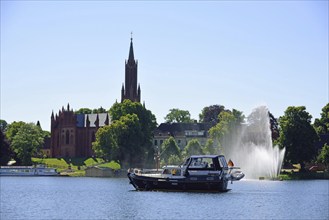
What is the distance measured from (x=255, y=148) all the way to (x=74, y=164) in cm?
6061

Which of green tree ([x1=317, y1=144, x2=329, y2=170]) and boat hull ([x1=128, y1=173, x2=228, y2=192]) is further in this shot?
green tree ([x1=317, y1=144, x2=329, y2=170])

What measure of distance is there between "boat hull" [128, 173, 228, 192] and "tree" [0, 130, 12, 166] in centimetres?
8213

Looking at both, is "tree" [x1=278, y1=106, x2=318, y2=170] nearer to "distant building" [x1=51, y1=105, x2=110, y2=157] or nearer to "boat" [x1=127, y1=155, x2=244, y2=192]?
"boat" [x1=127, y1=155, x2=244, y2=192]

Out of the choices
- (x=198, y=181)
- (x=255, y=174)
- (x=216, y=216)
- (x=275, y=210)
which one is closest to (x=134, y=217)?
(x=216, y=216)

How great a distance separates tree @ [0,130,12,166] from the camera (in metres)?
168

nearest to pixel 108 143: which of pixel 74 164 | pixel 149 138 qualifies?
pixel 149 138

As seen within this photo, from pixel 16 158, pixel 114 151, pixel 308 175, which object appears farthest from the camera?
pixel 16 158

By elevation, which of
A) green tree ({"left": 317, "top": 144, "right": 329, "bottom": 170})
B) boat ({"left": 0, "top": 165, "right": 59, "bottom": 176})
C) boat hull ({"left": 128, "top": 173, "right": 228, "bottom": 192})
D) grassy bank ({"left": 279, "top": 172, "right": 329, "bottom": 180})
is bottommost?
boat hull ({"left": 128, "top": 173, "right": 228, "bottom": 192})

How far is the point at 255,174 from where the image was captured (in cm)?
13738

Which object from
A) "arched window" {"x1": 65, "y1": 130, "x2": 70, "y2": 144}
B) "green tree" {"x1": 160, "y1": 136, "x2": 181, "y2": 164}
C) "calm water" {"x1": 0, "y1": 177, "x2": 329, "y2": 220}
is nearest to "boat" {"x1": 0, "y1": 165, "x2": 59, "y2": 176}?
"arched window" {"x1": 65, "y1": 130, "x2": 70, "y2": 144}

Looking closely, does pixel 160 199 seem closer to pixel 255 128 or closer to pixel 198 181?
pixel 198 181

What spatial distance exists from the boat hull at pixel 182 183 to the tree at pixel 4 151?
3234 inches

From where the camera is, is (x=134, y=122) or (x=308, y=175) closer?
(x=308, y=175)

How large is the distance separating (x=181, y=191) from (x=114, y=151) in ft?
208
